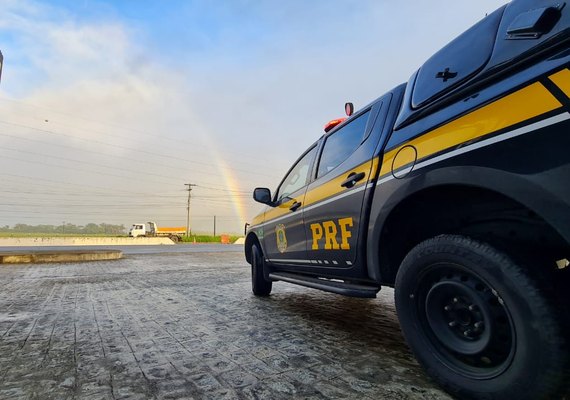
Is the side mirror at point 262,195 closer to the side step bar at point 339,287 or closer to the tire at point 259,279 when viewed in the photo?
the tire at point 259,279

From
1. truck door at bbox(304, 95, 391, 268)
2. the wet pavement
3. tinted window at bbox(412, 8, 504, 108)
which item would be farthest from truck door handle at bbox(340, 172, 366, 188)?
the wet pavement

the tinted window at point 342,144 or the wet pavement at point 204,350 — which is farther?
the tinted window at point 342,144

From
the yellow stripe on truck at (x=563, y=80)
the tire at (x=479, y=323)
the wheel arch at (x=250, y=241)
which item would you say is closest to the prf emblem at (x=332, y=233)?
the tire at (x=479, y=323)

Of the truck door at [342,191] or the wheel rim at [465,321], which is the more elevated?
the truck door at [342,191]

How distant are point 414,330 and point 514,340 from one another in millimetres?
517

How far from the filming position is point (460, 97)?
1754mm

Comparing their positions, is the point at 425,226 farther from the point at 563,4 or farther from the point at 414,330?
the point at 563,4

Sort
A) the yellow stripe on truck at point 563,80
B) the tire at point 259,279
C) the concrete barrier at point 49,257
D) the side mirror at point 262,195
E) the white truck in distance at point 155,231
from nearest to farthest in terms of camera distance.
Result: 1. the yellow stripe on truck at point 563,80
2. the side mirror at point 262,195
3. the tire at point 259,279
4. the concrete barrier at point 49,257
5. the white truck in distance at point 155,231

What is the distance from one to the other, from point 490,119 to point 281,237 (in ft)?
9.00

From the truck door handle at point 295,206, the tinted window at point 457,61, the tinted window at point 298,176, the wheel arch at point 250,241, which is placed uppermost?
the tinted window at point 457,61

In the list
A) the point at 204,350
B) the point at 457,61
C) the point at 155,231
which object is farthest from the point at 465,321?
the point at 155,231

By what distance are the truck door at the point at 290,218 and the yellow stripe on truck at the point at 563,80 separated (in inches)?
92.2

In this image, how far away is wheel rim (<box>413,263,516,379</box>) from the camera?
1492mm

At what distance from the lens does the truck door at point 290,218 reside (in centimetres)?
346
